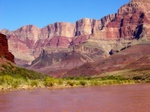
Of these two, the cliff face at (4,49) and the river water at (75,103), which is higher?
the cliff face at (4,49)

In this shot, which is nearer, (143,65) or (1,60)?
(1,60)

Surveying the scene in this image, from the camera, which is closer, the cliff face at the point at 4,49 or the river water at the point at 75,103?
the river water at the point at 75,103

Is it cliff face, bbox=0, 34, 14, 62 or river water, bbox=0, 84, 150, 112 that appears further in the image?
cliff face, bbox=0, 34, 14, 62

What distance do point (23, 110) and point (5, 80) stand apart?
2790 centimetres

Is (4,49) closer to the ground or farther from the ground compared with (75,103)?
farther from the ground

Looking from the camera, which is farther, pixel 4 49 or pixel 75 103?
pixel 4 49

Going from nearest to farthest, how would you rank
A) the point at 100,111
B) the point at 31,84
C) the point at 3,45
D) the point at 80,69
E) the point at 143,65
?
the point at 100,111
the point at 31,84
the point at 3,45
the point at 143,65
the point at 80,69

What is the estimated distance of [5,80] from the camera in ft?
157

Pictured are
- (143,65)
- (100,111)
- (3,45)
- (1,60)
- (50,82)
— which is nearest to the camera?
(100,111)

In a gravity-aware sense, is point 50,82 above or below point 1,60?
below

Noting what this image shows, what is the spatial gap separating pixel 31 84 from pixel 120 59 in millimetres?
128153

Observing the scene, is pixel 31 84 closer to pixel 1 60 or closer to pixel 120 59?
pixel 1 60

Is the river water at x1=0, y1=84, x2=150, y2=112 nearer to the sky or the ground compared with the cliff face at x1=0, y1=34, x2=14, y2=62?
nearer to the ground

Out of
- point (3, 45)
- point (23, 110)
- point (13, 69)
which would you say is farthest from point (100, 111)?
point (3, 45)
